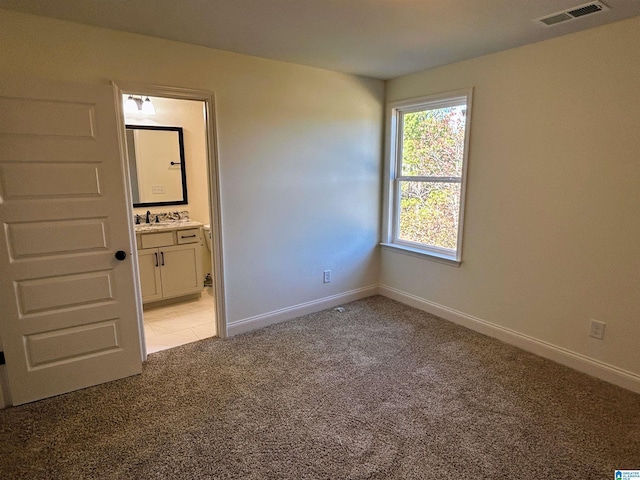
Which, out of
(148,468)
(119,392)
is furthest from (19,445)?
(148,468)

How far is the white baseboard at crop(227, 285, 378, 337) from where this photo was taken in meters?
3.36

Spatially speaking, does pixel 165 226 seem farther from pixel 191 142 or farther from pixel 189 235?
pixel 191 142

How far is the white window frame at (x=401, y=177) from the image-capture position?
3.32 metres

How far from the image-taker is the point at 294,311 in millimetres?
3707

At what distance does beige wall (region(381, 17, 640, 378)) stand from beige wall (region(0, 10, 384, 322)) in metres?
1.00

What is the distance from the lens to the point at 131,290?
2625mm

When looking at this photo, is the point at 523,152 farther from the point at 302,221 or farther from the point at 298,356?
the point at 298,356

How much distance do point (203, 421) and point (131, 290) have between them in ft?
3.44

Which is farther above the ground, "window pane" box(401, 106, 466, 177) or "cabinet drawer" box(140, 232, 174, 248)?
"window pane" box(401, 106, 466, 177)

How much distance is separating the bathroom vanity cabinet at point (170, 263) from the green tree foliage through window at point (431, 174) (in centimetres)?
231

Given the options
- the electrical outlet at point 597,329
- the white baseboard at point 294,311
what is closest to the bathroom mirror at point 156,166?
the white baseboard at point 294,311

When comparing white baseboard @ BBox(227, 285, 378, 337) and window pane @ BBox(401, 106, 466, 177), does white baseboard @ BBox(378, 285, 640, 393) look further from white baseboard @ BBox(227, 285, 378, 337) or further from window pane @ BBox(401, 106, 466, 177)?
window pane @ BBox(401, 106, 466, 177)

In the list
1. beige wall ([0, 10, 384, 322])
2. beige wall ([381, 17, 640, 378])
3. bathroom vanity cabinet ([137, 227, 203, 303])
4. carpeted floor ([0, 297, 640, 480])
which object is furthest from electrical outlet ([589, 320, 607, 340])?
bathroom vanity cabinet ([137, 227, 203, 303])

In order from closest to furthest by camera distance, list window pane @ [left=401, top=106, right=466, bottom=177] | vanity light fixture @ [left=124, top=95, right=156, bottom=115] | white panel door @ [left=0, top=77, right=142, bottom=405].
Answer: white panel door @ [left=0, top=77, right=142, bottom=405]
window pane @ [left=401, top=106, right=466, bottom=177]
vanity light fixture @ [left=124, top=95, right=156, bottom=115]
